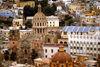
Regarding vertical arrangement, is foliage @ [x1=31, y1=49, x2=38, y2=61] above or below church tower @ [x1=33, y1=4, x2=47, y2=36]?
below

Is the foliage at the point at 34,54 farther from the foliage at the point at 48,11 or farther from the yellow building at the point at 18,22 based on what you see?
the foliage at the point at 48,11

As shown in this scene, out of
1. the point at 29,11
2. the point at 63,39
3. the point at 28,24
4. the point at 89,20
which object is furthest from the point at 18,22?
the point at 63,39

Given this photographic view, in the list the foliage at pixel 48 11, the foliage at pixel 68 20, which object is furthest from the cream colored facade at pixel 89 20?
the foliage at pixel 48 11

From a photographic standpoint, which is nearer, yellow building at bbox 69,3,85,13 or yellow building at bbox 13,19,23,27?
yellow building at bbox 13,19,23,27

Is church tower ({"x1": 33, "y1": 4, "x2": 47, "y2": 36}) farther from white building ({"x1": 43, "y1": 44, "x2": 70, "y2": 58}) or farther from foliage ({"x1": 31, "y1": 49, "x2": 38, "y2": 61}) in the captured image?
foliage ({"x1": 31, "y1": 49, "x2": 38, "y2": 61})

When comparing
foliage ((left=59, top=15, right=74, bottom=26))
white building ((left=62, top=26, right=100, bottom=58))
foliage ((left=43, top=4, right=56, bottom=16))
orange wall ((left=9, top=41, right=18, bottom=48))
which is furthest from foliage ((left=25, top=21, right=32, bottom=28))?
white building ((left=62, top=26, right=100, bottom=58))

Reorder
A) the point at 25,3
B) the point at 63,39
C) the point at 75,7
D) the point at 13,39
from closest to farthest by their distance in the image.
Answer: the point at 63,39 → the point at 13,39 → the point at 75,7 → the point at 25,3

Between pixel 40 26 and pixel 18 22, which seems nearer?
pixel 40 26

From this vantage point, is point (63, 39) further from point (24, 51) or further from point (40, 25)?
point (24, 51)

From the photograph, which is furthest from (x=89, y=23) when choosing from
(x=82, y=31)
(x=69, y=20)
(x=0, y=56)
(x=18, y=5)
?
(x=18, y=5)

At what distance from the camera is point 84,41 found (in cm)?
6938

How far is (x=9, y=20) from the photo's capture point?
110m

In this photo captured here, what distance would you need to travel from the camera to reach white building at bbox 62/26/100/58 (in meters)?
68.8

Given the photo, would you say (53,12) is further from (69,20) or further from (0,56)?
(0,56)
